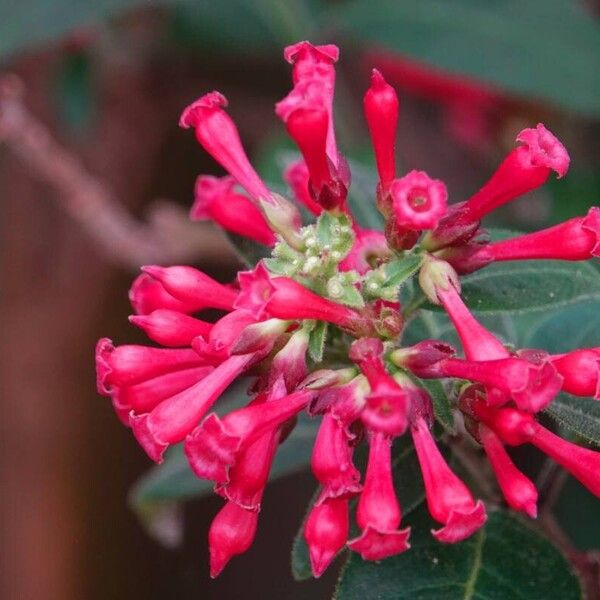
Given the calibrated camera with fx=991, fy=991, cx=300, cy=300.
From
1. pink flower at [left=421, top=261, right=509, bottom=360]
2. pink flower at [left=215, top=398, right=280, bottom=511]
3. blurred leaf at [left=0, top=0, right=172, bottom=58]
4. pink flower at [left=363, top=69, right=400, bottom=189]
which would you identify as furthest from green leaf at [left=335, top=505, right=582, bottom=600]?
blurred leaf at [left=0, top=0, right=172, bottom=58]

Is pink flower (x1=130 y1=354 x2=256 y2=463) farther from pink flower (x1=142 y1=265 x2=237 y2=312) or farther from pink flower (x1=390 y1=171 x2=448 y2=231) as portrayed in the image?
pink flower (x1=390 y1=171 x2=448 y2=231)

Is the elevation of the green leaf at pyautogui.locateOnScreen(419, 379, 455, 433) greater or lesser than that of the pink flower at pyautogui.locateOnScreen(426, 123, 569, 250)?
lesser

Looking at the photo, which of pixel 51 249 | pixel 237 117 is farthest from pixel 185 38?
pixel 51 249

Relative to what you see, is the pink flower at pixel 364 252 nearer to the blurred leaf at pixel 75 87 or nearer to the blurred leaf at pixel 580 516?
the blurred leaf at pixel 580 516

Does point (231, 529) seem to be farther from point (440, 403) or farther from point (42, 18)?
point (42, 18)

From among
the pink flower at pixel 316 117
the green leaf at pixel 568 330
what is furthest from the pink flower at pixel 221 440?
the green leaf at pixel 568 330

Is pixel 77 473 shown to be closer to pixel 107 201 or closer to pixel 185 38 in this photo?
pixel 107 201

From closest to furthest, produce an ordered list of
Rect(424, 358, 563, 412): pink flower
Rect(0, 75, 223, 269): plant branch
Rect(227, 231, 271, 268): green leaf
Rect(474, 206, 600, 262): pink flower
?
1. Rect(424, 358, 563, 412): pink flower
2. Rect(474, 206, 600, 262): pink flower
3. Rect(227, 231, 271, 268): green leaf
4. Rect(0, 75, 223, 269): plant branch
